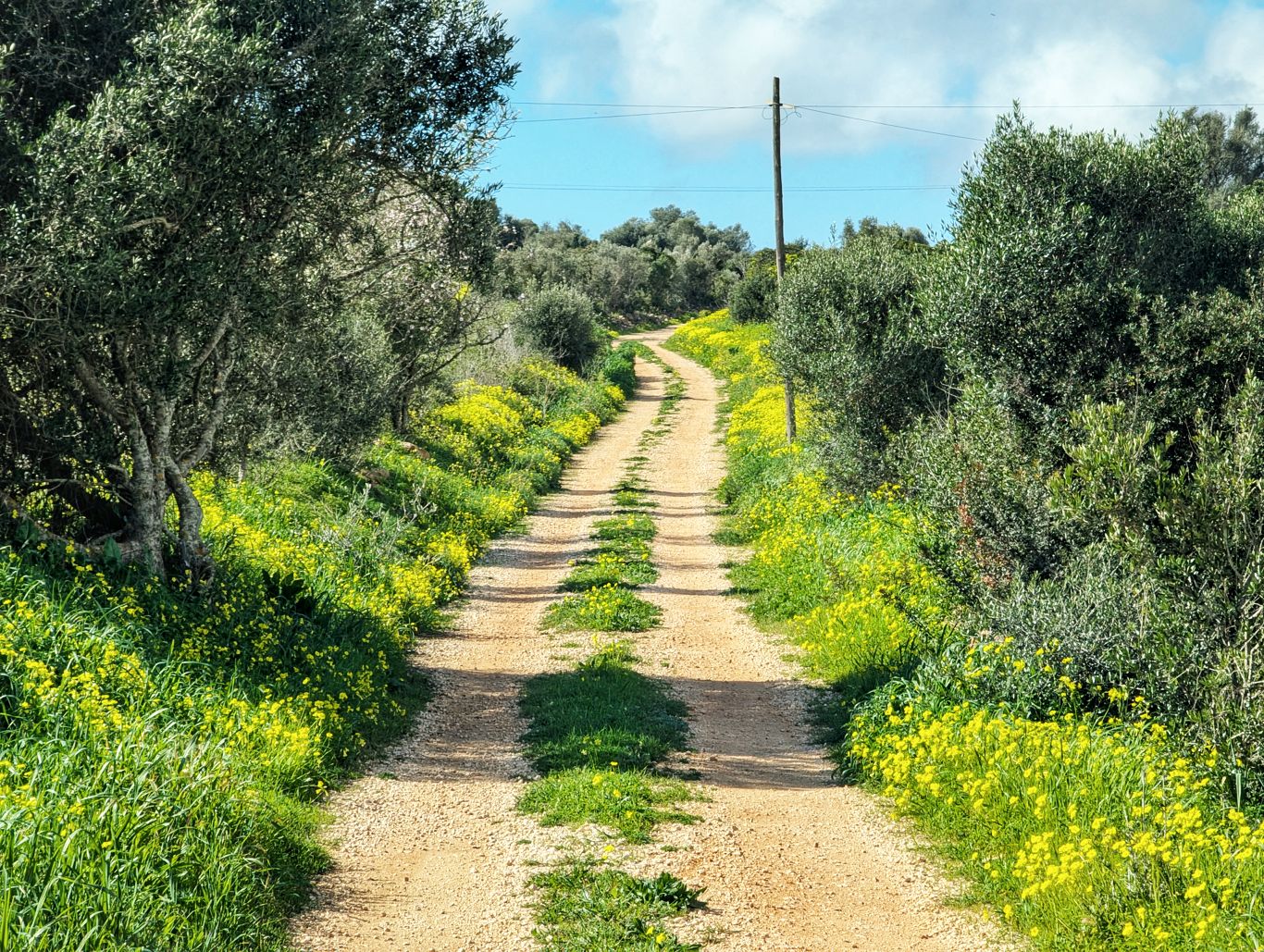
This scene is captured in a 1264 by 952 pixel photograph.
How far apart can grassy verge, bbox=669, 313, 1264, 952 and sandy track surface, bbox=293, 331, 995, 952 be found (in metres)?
0.39

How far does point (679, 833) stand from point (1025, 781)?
94.1 inches

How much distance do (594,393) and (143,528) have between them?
1118 inches

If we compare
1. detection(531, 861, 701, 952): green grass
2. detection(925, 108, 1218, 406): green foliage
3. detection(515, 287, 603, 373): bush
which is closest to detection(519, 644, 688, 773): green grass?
detection(531, 861, 701, 952): green grass

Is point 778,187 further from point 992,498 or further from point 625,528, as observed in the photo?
point 992,498

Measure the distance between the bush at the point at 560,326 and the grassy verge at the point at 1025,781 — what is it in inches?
1179

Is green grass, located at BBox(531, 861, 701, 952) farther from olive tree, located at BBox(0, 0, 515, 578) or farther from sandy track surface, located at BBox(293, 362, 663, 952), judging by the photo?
olive tree, located at BBox(0, 0, 515, 578)

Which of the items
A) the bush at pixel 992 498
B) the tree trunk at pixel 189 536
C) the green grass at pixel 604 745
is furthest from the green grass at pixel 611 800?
the tree trunk at pixel 189 536

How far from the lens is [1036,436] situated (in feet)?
35.3

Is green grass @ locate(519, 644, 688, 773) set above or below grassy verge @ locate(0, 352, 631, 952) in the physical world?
below

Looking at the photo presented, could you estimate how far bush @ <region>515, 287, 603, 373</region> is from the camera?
42375mm

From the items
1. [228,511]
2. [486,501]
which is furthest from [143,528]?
[486,501]

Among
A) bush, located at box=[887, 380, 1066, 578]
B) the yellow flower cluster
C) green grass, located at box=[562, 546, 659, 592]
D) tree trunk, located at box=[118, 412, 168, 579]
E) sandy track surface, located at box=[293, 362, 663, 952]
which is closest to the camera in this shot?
the yellow flower cluster

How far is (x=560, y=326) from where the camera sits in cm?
4316

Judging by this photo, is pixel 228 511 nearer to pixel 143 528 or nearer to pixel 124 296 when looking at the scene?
pixel 143 528
